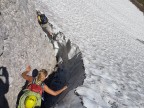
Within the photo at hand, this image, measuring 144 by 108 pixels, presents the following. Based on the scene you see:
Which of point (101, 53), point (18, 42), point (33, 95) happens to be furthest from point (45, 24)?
point (33, 95)

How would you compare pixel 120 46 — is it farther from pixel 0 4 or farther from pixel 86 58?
pixel 0 4

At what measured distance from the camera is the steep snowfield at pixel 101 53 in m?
11.2

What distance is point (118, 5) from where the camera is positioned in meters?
35.2

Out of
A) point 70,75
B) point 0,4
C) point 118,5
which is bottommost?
point 118,5

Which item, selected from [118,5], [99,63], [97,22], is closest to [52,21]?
[99,63]

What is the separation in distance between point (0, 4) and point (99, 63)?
17.7 feet

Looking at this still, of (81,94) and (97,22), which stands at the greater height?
(81,94)

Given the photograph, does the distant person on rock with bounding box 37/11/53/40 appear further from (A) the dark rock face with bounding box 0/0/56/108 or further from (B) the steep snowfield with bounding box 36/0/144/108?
(B) the steep snowfield with bounding box 36/0/144/108

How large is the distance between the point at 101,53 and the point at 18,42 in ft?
17.2

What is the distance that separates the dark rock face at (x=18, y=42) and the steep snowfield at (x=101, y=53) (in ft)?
7.51

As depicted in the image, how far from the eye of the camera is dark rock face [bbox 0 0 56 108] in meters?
11.9

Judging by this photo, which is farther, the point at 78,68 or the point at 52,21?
the point at 52,21

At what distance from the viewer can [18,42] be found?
41.3 feet

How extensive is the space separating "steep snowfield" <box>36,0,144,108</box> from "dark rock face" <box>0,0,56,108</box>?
7.51 feet
